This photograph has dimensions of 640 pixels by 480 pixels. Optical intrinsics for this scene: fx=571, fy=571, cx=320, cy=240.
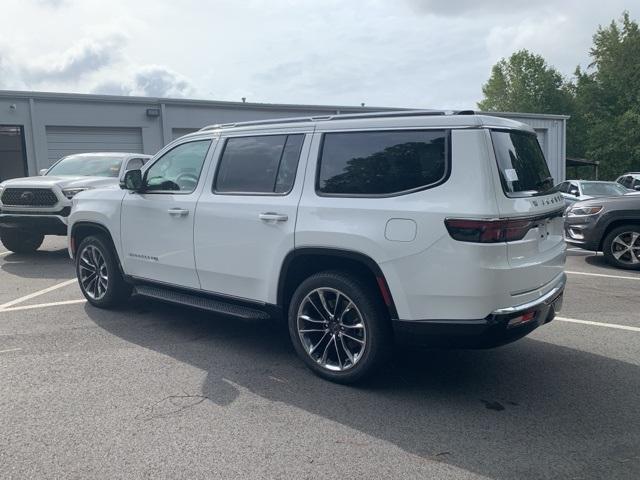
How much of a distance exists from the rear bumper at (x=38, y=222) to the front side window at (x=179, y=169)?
4.35 m

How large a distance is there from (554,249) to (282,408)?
7.42 ft

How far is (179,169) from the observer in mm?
5332

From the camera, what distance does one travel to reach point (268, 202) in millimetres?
4449

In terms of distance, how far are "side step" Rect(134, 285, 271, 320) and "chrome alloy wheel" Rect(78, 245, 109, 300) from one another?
656 mm

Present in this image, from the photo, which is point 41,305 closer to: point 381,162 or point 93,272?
point 93,272

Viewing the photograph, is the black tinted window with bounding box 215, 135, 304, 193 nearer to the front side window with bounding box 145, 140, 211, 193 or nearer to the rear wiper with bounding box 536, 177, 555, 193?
the front side window with bounding box 145, 140, 211, 193

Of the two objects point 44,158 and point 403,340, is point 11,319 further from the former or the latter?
point 44,158

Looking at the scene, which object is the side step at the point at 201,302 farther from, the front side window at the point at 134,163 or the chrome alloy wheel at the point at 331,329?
the front side window at the point at 134,163

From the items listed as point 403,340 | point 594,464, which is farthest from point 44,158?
point 594,464

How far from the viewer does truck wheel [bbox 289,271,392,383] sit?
3941 mm

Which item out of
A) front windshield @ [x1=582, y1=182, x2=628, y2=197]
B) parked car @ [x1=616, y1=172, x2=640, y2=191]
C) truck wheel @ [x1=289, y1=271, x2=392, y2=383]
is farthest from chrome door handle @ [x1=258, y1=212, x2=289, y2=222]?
parked car @ [x1=616, y1=172, x2=640, y2=191]

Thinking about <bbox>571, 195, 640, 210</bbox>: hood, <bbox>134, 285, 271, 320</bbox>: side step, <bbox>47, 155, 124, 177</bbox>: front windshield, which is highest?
<bbox>47, 155, 124, 177</bbox>: front windshield

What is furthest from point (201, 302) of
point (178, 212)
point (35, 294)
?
point (35, 294)

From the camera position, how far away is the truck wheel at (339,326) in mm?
3941
